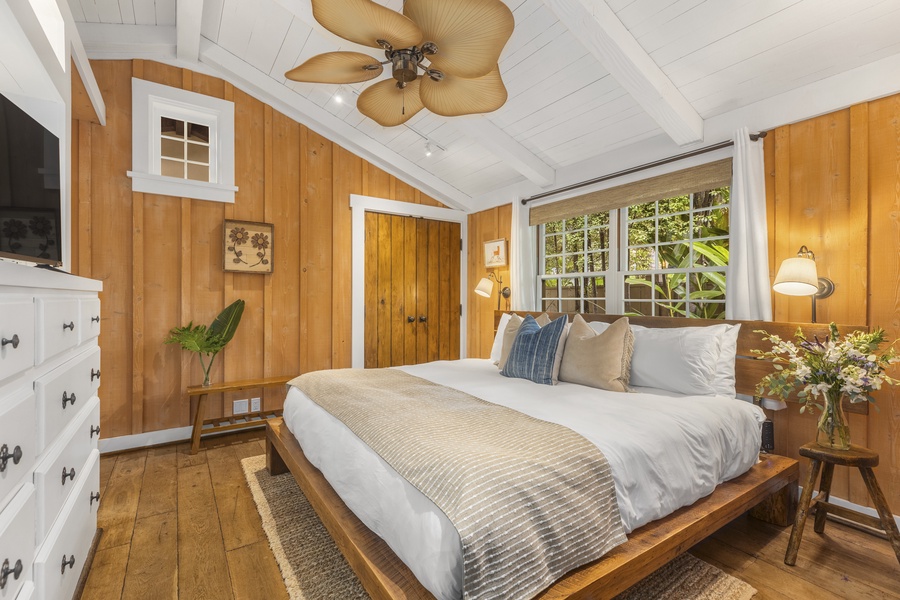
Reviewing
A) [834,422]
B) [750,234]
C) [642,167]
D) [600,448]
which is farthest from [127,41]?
[834,422]

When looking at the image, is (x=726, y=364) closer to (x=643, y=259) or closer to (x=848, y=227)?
(x=848, y=227)

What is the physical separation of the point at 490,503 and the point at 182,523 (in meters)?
1.90

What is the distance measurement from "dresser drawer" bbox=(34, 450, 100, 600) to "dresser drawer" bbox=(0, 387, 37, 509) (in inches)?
12.1

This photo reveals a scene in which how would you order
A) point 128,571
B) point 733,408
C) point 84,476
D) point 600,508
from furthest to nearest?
point 733,408 → point 128,571 → point 84,476 → point 600,508

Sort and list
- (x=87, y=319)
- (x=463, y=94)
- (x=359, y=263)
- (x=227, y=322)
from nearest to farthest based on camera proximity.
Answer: (x=87, y=319) → (x=463, y=94) → (x=227, y=322) → (x=359, y=263)

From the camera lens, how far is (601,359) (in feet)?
7.80

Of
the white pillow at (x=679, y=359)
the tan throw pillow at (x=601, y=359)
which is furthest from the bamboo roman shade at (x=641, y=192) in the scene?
the tan throw pillow at (x=601, y=359)

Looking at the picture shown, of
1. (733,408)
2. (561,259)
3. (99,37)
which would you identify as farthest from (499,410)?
(99,37)

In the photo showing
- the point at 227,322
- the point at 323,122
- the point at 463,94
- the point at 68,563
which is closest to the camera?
the point at 68,563

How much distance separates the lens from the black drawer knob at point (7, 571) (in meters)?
0.88

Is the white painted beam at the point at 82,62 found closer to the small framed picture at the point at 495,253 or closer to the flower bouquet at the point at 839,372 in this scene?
the small framed picture at the point at 495,253

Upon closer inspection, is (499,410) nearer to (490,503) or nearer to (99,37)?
(490,503)

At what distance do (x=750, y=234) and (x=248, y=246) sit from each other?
12.3 feet

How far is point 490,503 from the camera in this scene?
1133mm
